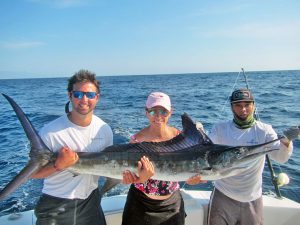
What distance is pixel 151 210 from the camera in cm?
262

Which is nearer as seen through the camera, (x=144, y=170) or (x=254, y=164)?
(x=144, y=170)

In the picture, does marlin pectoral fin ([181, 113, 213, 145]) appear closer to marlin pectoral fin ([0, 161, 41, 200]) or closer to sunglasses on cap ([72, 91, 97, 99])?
sunglasses on cap ([72, 91, 97, 99])

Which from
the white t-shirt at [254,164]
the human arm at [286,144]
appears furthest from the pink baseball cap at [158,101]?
Result: the human arm at [286,144]

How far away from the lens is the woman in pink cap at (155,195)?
8.60 feet

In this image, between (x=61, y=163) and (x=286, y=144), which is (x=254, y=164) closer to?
(x=286, y=144)

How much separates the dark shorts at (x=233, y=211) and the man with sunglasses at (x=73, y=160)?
1.09 metres

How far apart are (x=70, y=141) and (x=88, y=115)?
0.23 meters

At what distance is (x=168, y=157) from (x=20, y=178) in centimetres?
107

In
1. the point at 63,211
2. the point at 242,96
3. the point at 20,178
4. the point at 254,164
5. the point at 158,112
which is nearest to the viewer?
the point at 20,178

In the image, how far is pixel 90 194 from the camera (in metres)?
2.58

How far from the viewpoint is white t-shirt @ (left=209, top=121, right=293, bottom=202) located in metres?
2.89

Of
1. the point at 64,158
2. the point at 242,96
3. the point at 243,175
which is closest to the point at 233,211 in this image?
the point at 243,175

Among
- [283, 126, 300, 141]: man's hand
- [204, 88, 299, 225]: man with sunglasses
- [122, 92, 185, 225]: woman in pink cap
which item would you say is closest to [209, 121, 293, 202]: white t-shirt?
[204, 88, 299, 225]: man with sunglasses

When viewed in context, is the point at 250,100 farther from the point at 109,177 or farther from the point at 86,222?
Result: the point at 86,222
